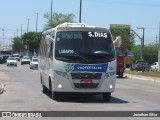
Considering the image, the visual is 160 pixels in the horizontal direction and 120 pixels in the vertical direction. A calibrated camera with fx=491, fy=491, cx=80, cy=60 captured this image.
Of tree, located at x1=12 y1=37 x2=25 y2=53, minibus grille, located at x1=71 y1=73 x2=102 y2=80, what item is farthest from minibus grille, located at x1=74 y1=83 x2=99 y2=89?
tree, located at x1=12 y1=37 x2=25 y2=53

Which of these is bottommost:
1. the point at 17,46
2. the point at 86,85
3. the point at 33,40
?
the point at 17,46

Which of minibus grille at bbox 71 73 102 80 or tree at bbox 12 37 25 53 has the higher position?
minibus grille at bbox 71 73 102 80

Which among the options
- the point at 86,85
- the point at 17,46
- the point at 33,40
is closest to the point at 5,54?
the point at 33,40

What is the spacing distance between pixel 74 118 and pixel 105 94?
6.48 m

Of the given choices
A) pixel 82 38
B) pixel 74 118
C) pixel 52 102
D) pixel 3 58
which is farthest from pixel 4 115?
pixel 3 58

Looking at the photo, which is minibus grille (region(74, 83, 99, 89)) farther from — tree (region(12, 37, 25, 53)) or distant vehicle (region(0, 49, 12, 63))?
tree (region(12, 37, 25, 53))

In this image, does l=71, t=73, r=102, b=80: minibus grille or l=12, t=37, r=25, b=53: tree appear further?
l=12, t=37, r=25, b=53: tree

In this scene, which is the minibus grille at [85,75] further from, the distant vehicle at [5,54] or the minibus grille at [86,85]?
the distant vehicle at [5,54]

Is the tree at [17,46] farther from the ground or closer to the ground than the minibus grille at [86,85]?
closer to the ground

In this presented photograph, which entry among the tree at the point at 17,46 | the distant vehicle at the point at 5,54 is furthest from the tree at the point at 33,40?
the tree at the point at 17,46

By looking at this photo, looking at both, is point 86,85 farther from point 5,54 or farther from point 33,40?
point 33,40

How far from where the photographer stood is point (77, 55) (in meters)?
19.5

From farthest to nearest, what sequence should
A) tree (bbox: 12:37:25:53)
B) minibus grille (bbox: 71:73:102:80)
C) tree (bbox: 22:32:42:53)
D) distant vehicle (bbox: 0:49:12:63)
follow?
tree (bbox: 12:37:25:53)
tree (bbox: 22:32:42:53)
distant vehicle (bbox: 0:49:12:63)
minibus grille (bbox: 71:73:102:80)

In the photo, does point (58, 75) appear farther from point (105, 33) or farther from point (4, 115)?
point (4, 115)
